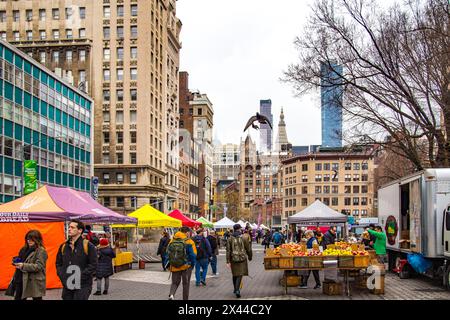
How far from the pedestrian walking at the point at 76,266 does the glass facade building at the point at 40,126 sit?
95.9 feet

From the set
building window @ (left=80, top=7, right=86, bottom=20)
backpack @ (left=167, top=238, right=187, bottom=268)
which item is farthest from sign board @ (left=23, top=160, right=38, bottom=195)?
building window @ (left=80, top=7, right=86, bottom=20)

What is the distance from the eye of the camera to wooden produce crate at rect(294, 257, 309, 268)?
16.5 m

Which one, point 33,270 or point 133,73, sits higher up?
point 133,73

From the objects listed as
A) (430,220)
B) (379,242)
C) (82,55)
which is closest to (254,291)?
(430,220)

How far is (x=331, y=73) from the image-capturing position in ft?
92.6

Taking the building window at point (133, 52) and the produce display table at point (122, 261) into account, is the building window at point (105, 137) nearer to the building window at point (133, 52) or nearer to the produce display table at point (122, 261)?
the building window at point (133, 52)

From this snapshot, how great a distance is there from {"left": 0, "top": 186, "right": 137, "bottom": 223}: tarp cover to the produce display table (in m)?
5.43

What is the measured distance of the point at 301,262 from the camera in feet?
54.1

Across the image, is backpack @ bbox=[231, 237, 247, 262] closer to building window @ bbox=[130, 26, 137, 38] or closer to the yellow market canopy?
the yellow market canopy

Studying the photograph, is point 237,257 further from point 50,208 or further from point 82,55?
point 82,55

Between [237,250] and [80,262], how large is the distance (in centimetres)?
713

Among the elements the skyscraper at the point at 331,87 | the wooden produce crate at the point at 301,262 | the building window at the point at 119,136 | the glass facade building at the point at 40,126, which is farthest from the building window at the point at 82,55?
the wooden produce crate at the point at 301,262
